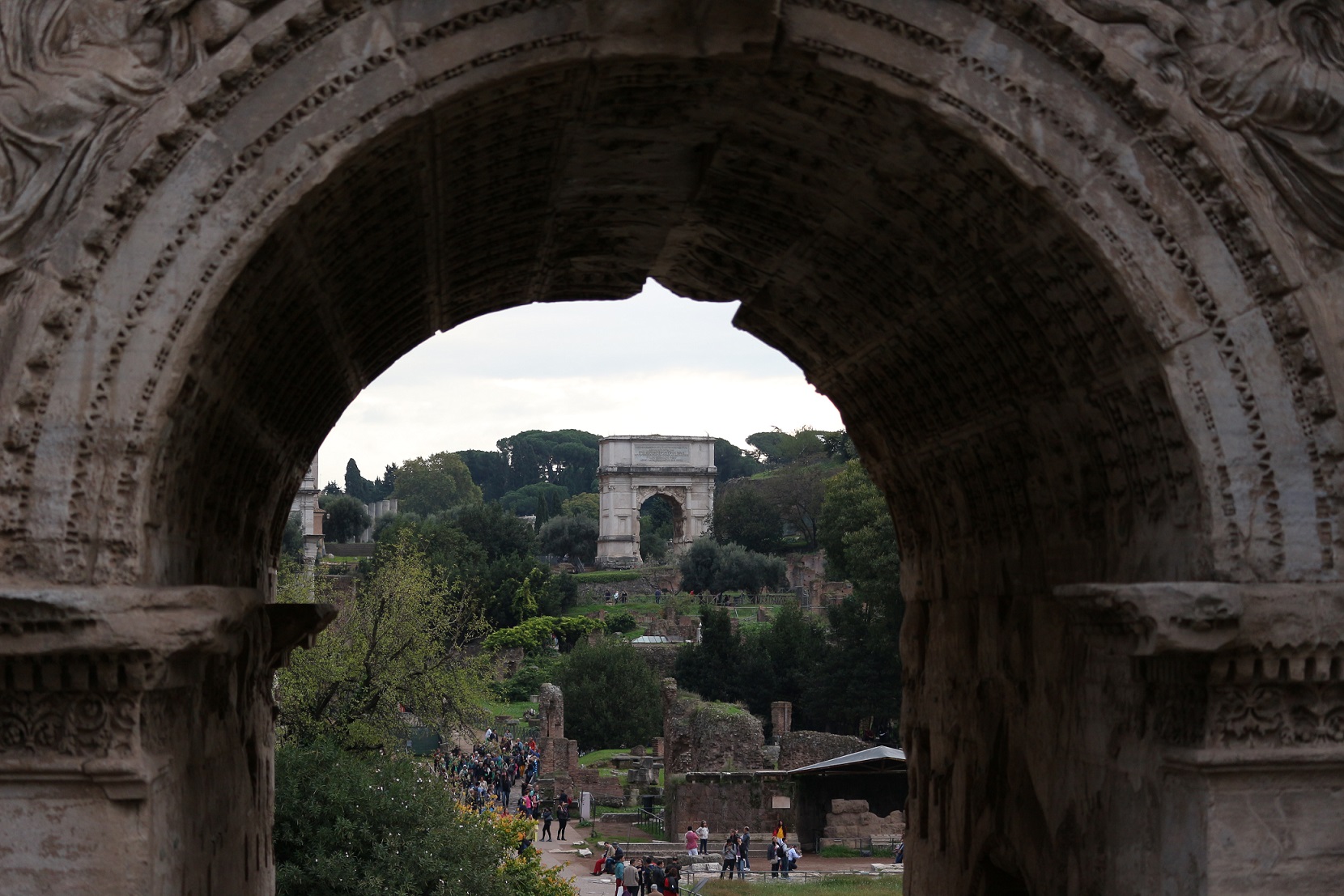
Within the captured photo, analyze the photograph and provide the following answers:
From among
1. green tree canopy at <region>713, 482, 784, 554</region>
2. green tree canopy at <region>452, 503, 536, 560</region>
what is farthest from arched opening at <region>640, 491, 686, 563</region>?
green tree canopy at <region>452, 503, 536, 560</region>

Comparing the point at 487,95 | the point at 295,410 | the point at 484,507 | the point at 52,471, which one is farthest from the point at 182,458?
the point at 484,507

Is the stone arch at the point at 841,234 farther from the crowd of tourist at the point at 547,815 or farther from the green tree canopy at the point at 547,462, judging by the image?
the green tree canopy at the point at 547,462

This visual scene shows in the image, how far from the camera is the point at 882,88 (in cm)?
519

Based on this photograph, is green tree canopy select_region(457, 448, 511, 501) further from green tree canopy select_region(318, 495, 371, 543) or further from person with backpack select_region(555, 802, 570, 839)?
person with backpack select_region(555, 802, 570, 839)

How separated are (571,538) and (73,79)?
74605mm

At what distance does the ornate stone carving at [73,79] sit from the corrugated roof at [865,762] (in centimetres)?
2387

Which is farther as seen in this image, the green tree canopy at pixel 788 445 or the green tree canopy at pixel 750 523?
the green tree canopy at pixel 788 445

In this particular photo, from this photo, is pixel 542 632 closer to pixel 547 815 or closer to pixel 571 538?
pixel 547 815

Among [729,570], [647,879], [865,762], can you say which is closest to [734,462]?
[729,570]

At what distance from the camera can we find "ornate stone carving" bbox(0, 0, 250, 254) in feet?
15.7

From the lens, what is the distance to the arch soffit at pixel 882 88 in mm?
4758

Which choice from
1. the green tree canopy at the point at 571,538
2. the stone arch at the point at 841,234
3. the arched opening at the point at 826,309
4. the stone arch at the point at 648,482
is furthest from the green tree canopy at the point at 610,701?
the green tree canopy at the point at 571,538

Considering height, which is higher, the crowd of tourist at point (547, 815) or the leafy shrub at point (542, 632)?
the leafy shrub at point (542, 632)

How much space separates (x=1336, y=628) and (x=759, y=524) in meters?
65.3
